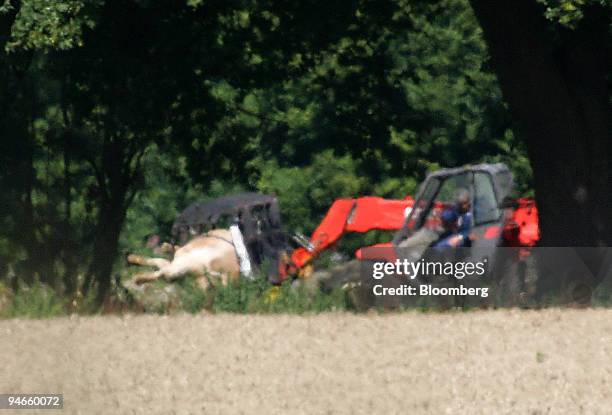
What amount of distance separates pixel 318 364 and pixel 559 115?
7.15 m

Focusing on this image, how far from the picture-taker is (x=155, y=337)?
13.0 m

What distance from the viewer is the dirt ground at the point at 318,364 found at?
9867 mm

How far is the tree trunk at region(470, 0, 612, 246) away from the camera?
1761 centimetres

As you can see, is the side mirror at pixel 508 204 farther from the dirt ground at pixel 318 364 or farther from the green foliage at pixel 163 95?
the dirt ground at pixel 318 364

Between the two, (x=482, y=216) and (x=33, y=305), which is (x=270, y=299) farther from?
(x=482, y=216)

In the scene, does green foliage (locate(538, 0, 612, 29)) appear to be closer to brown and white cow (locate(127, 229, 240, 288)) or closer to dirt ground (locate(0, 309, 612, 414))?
dirt ground (locate(0, 309, 612, 414))

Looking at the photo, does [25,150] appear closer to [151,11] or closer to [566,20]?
[151,11]

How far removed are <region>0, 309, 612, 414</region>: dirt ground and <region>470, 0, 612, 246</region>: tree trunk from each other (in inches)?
125

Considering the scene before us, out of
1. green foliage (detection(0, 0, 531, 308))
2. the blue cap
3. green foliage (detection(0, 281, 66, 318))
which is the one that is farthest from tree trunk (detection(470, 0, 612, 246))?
green foliage (detection(0, 281, 66, 318))

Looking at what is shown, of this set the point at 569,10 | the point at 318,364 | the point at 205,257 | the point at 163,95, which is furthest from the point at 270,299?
the point at 205,257

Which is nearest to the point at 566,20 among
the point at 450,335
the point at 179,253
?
the point at 450,335

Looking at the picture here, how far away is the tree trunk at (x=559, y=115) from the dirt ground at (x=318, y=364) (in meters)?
3.18

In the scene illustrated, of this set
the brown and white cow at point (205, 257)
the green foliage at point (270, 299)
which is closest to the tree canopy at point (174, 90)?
the brown and white cow at point (205, 257)

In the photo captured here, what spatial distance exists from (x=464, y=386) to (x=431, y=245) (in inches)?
392
